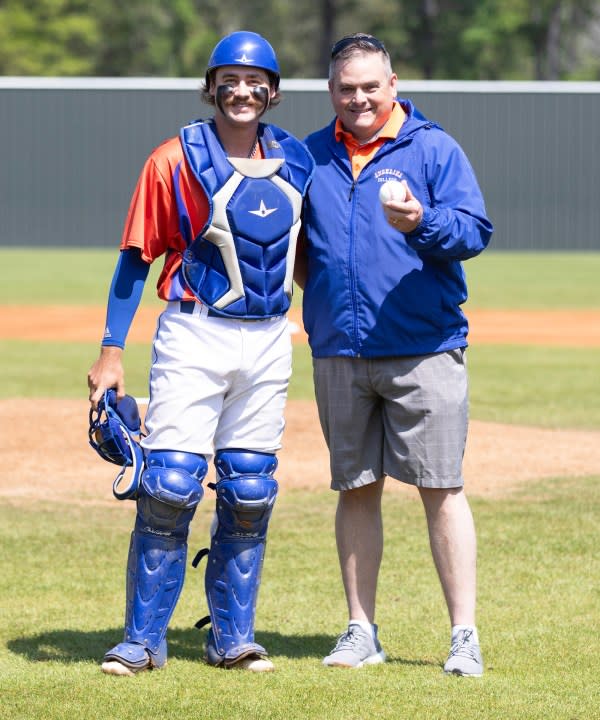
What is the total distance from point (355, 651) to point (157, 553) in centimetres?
76

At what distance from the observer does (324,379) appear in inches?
181

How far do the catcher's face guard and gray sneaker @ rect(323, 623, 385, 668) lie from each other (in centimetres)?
87

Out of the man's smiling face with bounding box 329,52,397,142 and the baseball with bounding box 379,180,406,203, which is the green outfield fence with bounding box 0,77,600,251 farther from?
the baseball with bounding box 379,180,406,203

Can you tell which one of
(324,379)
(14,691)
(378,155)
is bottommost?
(14,691)

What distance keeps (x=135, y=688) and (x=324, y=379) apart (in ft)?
3.90

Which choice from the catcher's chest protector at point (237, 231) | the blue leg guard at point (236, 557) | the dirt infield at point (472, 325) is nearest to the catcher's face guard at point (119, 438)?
the blue leg guard at point (236, 557)

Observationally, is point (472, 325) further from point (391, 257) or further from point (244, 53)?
point (244, 53)

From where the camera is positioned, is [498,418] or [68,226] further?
[68,226]

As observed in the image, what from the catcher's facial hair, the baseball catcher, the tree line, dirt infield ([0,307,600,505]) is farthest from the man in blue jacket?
the tree line

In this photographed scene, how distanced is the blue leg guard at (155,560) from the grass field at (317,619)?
10 cm

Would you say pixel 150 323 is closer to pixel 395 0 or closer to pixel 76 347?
pixel 76 347

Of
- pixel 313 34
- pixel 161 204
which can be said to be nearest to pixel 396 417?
pixel 161 204

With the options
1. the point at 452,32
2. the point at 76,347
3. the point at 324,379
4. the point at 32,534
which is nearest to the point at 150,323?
the point at 76,347

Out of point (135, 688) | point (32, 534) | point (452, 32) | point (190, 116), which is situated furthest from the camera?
point (452, 32)
